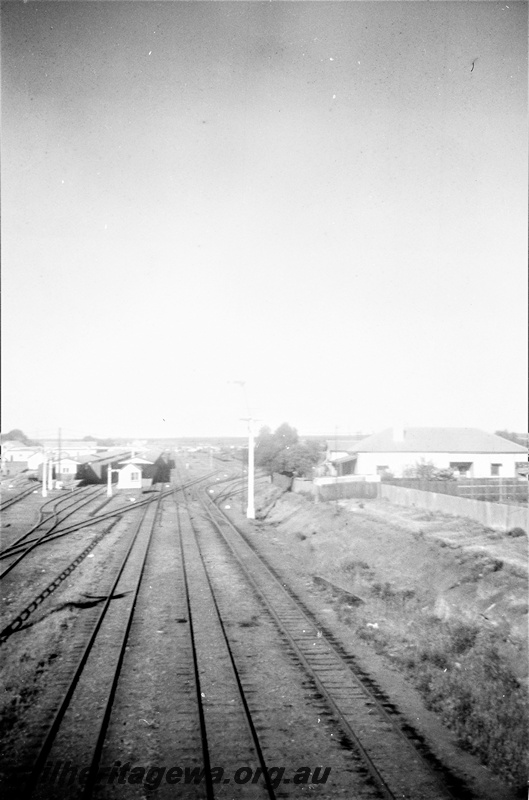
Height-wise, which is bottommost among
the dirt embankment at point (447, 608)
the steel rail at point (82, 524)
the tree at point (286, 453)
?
the steel rail at point (82, 524)

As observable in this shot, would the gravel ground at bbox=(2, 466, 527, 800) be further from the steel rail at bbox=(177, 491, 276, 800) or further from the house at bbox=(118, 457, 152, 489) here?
the house at bbox=(118, 457, 152, 489)

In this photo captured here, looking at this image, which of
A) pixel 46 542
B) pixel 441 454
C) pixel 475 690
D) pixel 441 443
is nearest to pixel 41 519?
pixel 46 542

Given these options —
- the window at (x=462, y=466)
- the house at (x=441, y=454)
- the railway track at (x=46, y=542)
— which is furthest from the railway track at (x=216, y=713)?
the window at (x=462, y=466)

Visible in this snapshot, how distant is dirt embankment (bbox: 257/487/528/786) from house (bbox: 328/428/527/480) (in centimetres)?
1865

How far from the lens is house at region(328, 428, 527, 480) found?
42.0 meters

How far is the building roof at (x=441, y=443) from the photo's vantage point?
42562 millimetres

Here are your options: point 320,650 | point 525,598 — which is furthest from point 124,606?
point 525,598

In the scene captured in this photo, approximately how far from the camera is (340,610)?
13000 millimetres

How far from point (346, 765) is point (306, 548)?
16236 millimetres

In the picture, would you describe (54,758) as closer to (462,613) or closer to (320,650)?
(320,650)

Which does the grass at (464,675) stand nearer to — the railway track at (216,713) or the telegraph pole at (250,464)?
the railway track at (216,713)

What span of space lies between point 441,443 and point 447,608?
33024mm

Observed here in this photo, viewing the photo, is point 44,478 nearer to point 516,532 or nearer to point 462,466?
point 516,532

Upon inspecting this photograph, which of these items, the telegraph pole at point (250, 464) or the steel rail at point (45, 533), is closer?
the steel rail at point (45, 533)
